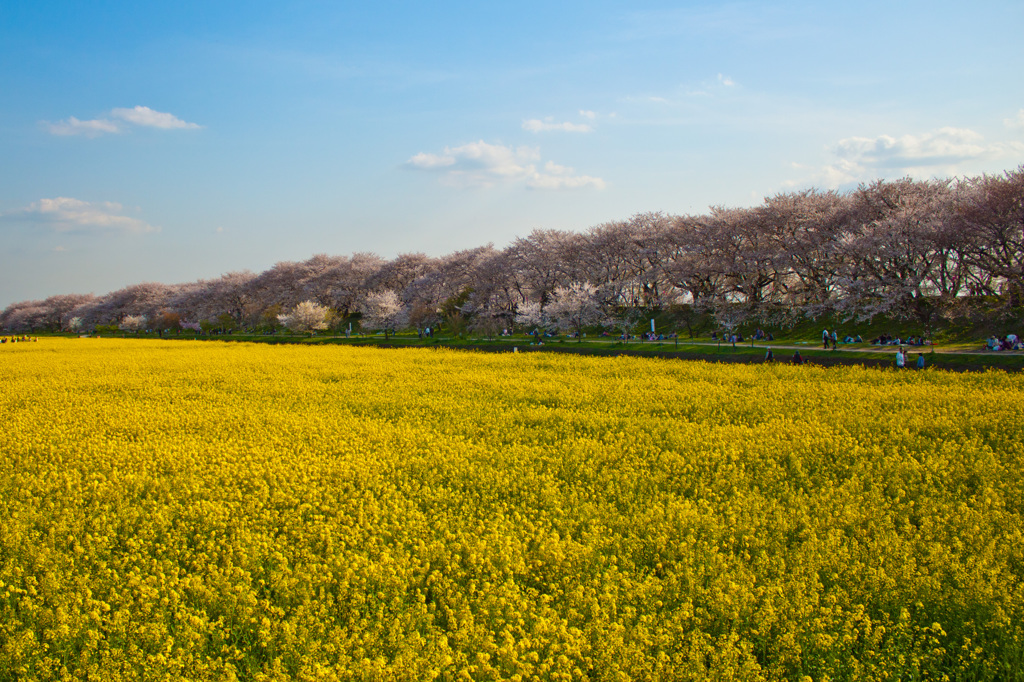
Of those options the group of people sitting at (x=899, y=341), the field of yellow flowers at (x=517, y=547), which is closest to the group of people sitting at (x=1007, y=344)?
the group of people sitting at (x=899, y=341)

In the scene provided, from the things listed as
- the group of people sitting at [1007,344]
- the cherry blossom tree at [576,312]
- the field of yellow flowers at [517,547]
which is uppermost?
the cherry blossom tree at [576,312]

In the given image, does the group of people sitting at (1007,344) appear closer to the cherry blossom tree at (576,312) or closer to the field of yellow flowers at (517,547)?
the field of yellow flowers at (517,547)

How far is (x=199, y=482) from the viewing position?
1252cm

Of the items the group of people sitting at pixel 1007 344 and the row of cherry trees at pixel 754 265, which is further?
the row of cherry trees at pixel 754 265

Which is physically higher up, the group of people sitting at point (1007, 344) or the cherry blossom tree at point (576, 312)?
the cherry blossom tree at point (576, 312)

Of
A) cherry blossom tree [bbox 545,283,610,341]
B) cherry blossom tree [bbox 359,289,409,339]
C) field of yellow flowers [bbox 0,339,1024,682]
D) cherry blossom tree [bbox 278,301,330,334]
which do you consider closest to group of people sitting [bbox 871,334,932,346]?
field of yellow flowers [bbox 0,339,1024,682]

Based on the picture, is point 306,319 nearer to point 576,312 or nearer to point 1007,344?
point 576,312

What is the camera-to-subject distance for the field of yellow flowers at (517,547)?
691 cm

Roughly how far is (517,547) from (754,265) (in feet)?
178

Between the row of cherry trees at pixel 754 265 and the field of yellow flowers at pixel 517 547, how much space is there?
2939 centimetres

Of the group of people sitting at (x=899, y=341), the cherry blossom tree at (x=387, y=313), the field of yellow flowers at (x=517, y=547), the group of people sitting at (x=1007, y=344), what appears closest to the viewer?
the field of yellow flowers at (x=517, y=547)

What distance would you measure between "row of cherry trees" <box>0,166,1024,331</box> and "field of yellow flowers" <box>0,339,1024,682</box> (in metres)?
29.4

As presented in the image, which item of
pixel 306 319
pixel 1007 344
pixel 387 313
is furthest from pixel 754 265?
pixel 306 319

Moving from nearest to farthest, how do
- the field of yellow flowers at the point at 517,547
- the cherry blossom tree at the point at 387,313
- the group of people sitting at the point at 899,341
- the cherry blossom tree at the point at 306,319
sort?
the field of yellow flowers at the point at 517,547
the group of people sitting at the point at 899,341
the cherry blossom tree at the point at 387,313
the cherry blossom tree at the point at 306,319
